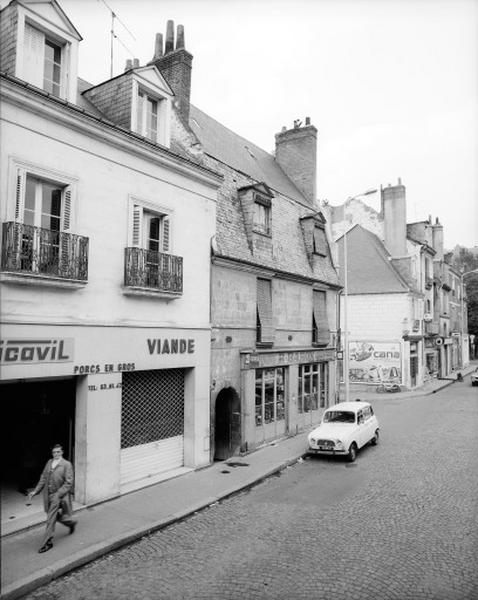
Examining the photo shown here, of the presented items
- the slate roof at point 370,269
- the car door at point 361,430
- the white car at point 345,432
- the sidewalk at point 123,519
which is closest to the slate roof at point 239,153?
the white car at point 345,432

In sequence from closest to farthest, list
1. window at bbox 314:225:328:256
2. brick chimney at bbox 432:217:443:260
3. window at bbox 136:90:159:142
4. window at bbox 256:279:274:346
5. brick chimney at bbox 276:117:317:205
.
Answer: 1. window at bbox 136:90:159:142
2. window at bbox 256:279:274:346
3. window at bbox 314:225:328:256
4. brick chimney at bbox 276:117:317:205
5. brick chimney at bbox 432:217:443:260

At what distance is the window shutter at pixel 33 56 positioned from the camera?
9898mm

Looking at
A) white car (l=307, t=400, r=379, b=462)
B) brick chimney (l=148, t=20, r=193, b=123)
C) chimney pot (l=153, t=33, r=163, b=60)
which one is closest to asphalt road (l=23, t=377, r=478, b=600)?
white car (l=307, t=400, r=379, b=462)

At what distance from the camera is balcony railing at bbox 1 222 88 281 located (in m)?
9.02

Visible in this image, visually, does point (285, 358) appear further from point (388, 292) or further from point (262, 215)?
point (388, 292)

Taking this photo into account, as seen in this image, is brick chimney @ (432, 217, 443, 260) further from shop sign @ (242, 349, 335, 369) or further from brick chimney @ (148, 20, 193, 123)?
brick chimney @ (148, 20, 193, 123)

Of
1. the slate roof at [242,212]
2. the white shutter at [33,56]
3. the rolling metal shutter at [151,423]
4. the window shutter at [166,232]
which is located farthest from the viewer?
the slate roof at [242,212]

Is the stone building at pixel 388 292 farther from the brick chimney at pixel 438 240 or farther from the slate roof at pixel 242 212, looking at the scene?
the slate roof at pixel 242 212

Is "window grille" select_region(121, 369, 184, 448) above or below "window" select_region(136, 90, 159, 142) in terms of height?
below

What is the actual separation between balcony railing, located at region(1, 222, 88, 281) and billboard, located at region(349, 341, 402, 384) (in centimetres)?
2747

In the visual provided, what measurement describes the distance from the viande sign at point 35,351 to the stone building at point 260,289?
5.36m

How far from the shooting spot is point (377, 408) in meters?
26.5

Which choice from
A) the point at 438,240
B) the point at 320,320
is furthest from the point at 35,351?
the point at 438,240

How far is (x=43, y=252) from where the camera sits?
31.6ft
